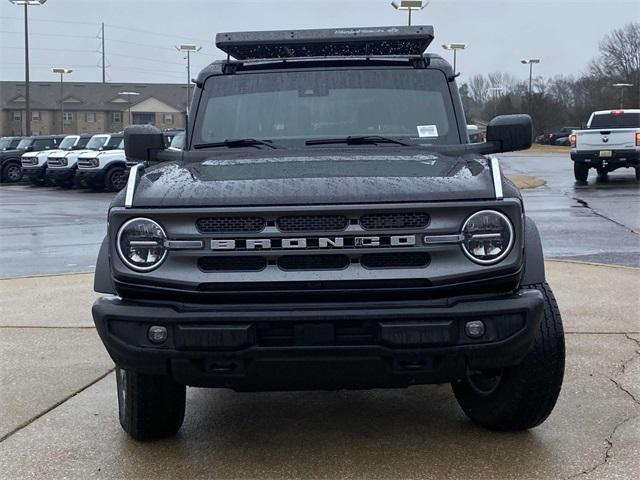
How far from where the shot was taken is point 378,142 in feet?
14.8

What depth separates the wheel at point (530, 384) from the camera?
12.5 ft

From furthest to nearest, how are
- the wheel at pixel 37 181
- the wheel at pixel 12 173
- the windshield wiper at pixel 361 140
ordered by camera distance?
the wheel at pixel 12 173 → the wheel at pixel 37 181 → the windshield wiper at pixel 361 140

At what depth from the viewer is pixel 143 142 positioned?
461 cm

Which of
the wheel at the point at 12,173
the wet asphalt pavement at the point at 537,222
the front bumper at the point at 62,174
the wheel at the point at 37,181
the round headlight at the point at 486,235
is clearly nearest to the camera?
the round headlight at the point at 486,235

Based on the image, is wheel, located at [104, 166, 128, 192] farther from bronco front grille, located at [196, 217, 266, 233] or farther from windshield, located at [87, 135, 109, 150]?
bronco front grille, located at [196, 217, 266, 233]

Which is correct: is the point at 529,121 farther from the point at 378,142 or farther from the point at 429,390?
the point at 429,390

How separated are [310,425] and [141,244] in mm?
1554

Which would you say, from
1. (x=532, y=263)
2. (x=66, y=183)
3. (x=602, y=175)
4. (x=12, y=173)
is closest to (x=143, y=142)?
(x=532, y=263)

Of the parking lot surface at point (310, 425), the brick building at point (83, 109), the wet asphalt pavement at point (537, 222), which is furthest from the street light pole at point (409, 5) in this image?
the brick building at point (83, 109)

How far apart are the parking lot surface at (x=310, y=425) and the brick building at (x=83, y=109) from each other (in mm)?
82951

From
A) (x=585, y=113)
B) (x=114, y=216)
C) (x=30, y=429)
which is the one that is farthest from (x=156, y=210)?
(x=585, y=113)

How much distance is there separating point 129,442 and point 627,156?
20071 millimetres

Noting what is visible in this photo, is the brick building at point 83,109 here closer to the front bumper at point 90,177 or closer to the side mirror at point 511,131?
the front bumper at point 90,177

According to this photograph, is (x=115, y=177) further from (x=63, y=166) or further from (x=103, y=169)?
(x=63, y=166)
